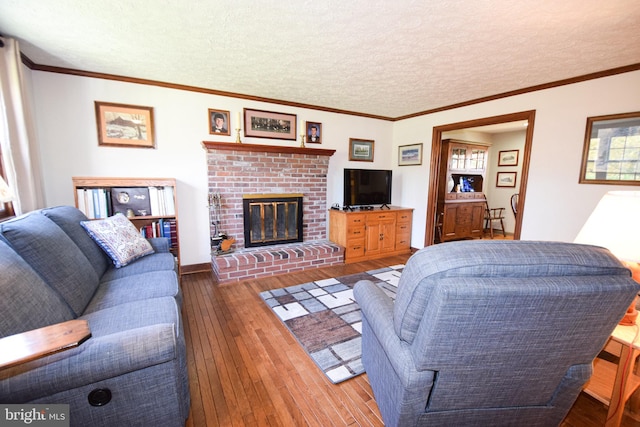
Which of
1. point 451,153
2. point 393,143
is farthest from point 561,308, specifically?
point 451,153

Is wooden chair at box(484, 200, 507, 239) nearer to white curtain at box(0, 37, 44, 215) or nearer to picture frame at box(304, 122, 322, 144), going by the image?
picture frame at box(304, 122, 322, 144)

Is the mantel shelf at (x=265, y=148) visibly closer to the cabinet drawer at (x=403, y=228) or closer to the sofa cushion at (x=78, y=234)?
the sofa cushion at (x=78, y=234)

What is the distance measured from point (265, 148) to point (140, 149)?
145cm

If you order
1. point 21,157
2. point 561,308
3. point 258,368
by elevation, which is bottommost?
point 258,368

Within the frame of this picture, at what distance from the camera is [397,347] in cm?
109

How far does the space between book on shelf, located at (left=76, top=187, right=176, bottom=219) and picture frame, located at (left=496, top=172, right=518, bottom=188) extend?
22.0 feet

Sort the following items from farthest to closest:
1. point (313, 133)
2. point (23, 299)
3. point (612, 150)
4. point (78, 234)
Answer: point (313, 133)
point (612, 150)
point (78, 234)
point (23, 299)

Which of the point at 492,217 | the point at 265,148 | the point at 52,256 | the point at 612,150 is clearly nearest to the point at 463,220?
the point at 492,217

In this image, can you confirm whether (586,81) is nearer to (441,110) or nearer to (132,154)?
(441,110)

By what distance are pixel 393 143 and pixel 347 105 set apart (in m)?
1.38

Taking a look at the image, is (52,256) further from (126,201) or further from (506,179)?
(506,179)

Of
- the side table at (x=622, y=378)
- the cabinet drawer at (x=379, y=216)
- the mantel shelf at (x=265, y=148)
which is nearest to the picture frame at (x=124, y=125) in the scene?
the mantel shelf at (x=265, y=148)

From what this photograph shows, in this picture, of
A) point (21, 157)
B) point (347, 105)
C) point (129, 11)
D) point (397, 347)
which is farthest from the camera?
point (347, 105)

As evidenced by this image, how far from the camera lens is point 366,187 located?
14.4ft
